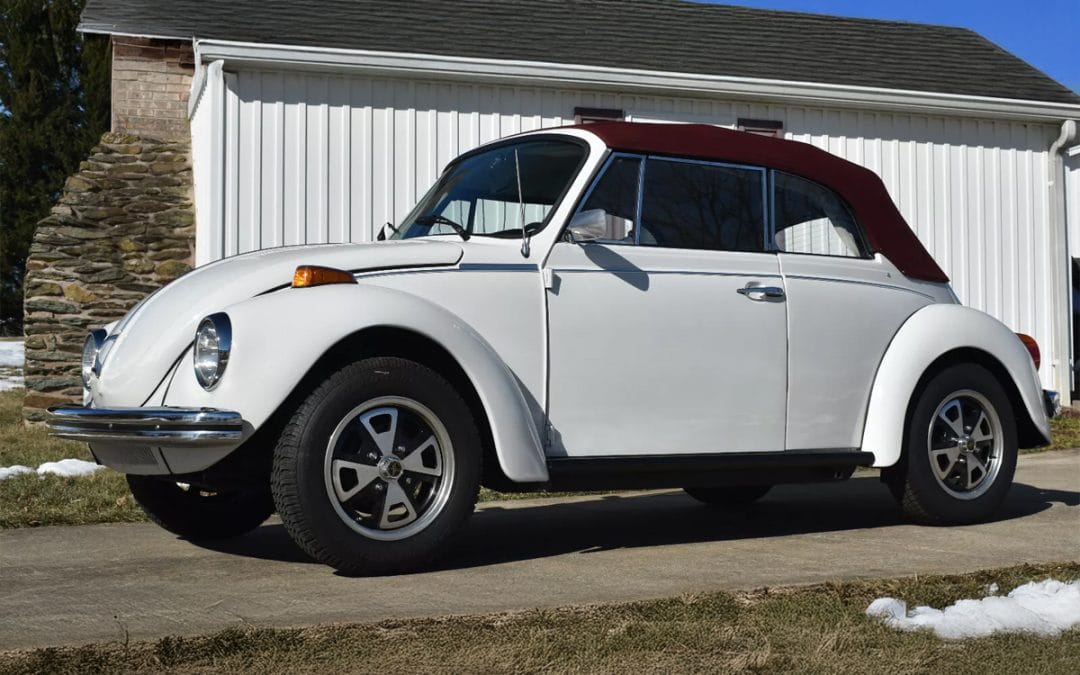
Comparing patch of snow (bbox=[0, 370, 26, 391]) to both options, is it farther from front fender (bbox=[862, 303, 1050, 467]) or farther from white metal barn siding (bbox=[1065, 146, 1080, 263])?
Answer: front fender (bbox=[862, 303, 1050, 467])

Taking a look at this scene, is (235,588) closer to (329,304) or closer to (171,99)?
(329,304)

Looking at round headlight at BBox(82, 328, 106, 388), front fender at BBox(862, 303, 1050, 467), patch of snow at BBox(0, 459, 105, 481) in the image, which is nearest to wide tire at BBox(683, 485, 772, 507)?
front fender at BBox(862, 303, 1050, 467)

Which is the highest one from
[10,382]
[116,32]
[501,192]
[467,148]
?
[116,32]

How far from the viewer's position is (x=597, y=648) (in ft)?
11.5

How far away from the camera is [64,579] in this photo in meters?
4.75

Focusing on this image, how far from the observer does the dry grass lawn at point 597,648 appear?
132 inches

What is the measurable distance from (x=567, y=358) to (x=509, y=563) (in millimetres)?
830

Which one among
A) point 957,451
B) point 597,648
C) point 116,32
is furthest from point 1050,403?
point 116,32

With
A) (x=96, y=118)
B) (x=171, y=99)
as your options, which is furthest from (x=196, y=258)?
(x=96, y=118)

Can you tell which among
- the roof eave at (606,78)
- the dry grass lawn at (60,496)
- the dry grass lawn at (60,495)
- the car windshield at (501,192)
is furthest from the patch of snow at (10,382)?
the car windshield at (501,192)

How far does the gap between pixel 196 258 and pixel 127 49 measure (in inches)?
142

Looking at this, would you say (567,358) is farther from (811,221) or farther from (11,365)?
(11,365)

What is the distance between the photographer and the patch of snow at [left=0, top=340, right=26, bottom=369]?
22.3 meters

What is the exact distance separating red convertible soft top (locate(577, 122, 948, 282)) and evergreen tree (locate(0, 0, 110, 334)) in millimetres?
30217
